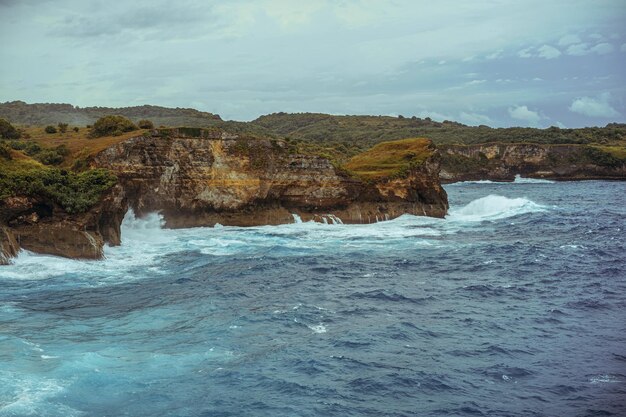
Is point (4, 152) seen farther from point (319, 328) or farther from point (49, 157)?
point (319, 328)

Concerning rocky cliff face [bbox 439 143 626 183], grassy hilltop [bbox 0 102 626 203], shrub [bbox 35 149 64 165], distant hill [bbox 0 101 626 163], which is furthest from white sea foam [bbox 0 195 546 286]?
rocky cliff face [bbox 439 143 626 183]

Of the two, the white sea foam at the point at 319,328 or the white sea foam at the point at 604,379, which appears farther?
the white sea foam at the point at 319,328

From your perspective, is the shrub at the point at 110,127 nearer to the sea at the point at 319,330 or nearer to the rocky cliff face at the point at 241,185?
the rocky cliff face at the point at 241,185

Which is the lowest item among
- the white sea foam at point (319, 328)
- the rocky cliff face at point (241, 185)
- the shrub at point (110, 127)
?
the white sea foam at point (319, 328)

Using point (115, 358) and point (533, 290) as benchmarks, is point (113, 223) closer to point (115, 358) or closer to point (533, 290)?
point (115, 358)

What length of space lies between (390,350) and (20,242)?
23.0 m

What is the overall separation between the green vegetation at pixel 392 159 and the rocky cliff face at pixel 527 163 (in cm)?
5735

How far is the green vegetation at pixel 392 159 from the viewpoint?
183ft

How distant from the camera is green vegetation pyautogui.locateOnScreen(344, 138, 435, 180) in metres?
55.6

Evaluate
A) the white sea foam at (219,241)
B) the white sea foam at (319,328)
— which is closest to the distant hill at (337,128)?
the white sea foam at (219,241)

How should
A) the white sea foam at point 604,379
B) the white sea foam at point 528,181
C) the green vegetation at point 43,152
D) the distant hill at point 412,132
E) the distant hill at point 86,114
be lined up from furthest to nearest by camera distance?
the distant hill at point 412,132, the distant hill at point 86,114, the white sea foam at point 528,181, the green vegetation at point 43,152, the white sea foam at point 604,379

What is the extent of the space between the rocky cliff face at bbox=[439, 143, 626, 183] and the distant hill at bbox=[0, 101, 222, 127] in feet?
155

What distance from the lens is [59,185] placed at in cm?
3641

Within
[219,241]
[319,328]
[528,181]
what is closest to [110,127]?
[219,241]
